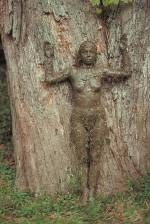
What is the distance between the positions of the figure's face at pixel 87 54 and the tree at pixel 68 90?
21cm

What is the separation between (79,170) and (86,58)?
5.67ft

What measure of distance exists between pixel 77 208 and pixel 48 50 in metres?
2.45

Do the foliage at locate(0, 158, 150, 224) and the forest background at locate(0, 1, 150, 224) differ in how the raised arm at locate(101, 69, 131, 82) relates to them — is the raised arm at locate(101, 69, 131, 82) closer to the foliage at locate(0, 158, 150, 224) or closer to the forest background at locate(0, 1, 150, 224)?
the forest background at locate(0, 1, 150, 224)

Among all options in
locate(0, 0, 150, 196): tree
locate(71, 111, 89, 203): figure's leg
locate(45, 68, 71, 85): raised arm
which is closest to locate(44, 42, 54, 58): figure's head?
locate(0, 0, 150, 196): tree

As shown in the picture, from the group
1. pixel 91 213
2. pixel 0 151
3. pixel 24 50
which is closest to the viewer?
pixel 91 213

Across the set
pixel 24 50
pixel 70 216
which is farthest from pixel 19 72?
pixel 70 216

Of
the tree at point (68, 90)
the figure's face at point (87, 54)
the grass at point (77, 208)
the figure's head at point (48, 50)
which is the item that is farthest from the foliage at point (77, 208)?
the figure's head at point (48, 50)

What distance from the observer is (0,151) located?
37.1ft

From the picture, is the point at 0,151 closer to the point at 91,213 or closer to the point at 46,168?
the point at 46,168

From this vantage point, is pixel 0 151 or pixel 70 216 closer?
pixel 70 216

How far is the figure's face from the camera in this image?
908cm

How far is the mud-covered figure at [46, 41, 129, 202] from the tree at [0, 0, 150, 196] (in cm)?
13

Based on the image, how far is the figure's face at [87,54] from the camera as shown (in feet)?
29.8

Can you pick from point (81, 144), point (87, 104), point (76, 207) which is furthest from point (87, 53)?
point (76, 207)
